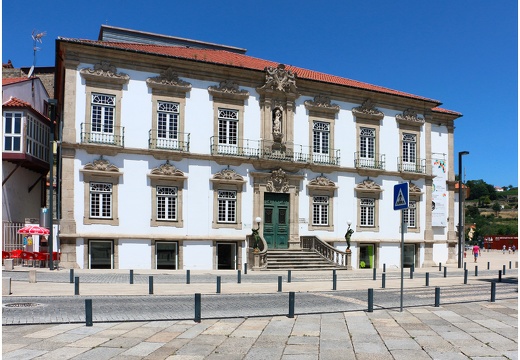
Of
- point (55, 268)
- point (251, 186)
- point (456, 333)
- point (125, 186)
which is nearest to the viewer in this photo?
point (456, 333)

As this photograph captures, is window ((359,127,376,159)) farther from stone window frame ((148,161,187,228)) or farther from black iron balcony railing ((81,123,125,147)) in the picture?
black iron balcony railing ((81,123,125,147))

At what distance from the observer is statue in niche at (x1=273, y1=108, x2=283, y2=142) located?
31.5 meters

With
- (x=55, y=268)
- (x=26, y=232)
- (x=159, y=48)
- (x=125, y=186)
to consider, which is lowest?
(x=55, y=268)

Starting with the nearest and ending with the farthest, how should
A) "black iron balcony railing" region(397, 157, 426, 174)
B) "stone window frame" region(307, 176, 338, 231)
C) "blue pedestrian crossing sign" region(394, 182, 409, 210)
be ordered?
"blue pedestrian crossing sign" region(394, 182, 409, 210)
"stone window frame" region(307, 176, 338, 231)
"black iron balcony railing" region(397, 157, 426, 174)

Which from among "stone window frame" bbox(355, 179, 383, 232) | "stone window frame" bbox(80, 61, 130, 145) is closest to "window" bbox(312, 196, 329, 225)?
"stone window frame" bbox(355, 179, 383, 232)

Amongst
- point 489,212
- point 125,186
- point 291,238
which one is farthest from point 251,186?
point 489,212

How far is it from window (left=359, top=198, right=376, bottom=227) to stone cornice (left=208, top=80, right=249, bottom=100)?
420 inches

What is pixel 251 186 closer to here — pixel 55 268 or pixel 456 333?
pixel 55 268

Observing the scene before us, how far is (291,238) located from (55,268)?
44.7ft

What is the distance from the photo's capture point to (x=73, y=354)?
8.22 meters

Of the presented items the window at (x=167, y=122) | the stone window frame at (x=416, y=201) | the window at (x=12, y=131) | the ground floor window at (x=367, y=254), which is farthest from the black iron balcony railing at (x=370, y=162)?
the window at (x=12, y=131)

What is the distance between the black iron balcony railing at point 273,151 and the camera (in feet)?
99.1

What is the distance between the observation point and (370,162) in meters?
34.7

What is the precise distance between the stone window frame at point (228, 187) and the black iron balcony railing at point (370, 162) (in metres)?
8.30
